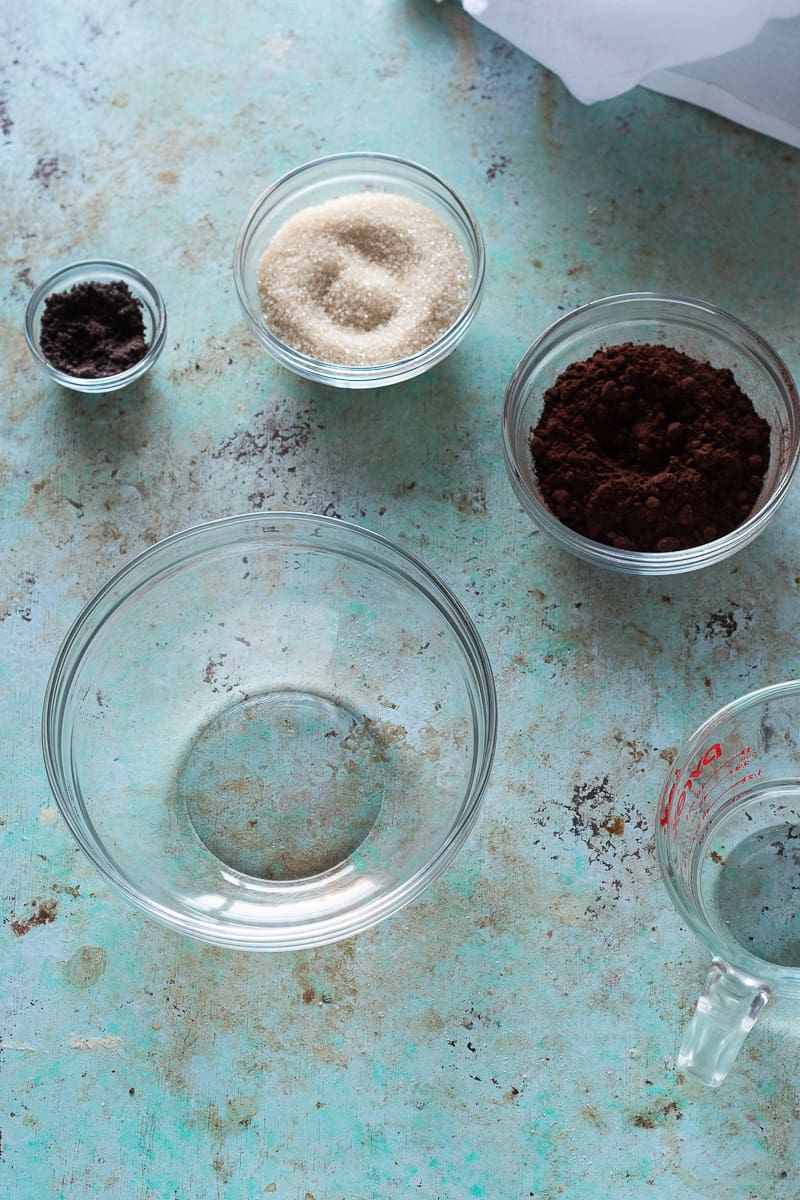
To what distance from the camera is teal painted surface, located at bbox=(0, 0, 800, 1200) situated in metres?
1.20

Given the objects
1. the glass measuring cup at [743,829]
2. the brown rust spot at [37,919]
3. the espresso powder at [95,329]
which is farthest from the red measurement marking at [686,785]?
the espresso powder at [95,329]

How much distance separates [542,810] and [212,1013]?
0.40 m

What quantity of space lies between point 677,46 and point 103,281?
28.0 inches

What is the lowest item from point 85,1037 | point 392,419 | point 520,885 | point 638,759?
point 85,1037

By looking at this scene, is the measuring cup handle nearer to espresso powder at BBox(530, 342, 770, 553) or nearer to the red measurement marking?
the red measurement marking

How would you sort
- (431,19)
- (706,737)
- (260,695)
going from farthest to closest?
(431,19) < (260,695) < (706,737)

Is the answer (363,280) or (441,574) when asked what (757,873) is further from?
(363,280)

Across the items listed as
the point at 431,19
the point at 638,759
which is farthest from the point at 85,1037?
the point at 431,19

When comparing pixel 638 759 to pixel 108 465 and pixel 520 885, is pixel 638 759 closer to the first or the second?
pixel 520 885

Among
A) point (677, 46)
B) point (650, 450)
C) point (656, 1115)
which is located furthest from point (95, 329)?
point (656, 1115)

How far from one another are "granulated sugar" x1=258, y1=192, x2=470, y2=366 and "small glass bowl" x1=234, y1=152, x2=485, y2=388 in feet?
0.06

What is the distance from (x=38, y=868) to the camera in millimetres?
1257

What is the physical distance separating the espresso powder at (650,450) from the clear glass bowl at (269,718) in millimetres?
189

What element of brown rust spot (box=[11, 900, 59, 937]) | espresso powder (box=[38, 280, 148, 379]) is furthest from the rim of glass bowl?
espresso powder (box=[38, 280, 148, 379])
